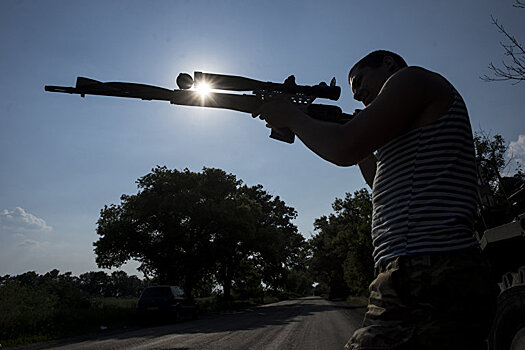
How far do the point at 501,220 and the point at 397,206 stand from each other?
3871 millimetres

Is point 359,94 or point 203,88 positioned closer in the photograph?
point 359,94

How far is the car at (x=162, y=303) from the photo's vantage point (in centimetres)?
1619

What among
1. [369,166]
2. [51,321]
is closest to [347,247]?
[51,321]

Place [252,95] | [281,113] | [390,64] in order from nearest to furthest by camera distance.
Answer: [390,64], [281,113], [252,95]

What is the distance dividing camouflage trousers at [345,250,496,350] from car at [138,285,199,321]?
16.6 metres

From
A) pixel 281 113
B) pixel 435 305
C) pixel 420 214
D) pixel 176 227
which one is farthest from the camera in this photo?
pixel 176 227

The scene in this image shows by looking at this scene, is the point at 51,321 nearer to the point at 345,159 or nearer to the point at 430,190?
the point at 345,159

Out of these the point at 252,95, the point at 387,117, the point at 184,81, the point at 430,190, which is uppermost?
the point at 184,81

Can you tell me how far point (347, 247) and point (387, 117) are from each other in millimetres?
31734

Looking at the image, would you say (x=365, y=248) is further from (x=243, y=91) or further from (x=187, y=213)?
(x=243, y=91)

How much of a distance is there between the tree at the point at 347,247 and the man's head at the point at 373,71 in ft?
70.8

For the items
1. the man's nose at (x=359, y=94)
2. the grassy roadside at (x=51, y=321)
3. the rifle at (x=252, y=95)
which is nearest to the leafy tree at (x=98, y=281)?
the grassy roadside at (x=51, y=321)

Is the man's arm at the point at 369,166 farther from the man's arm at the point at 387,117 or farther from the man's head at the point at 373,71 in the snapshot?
the man's arm at the point at 387,117

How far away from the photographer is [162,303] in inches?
642
